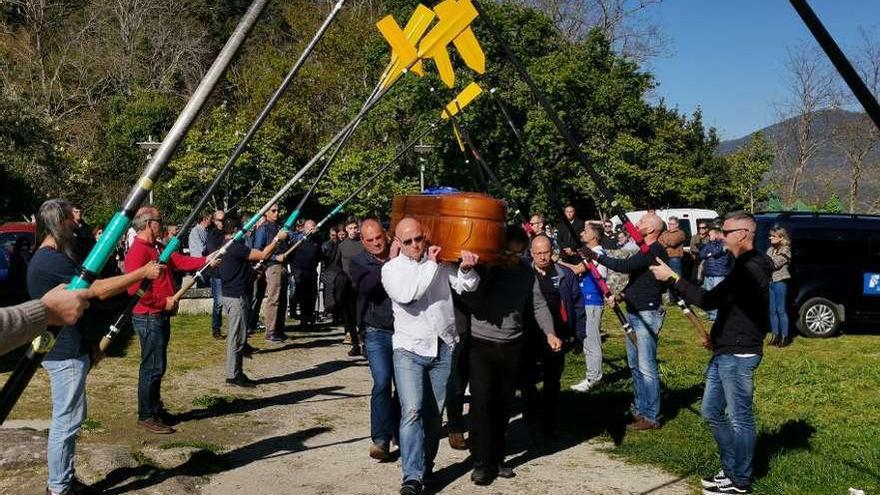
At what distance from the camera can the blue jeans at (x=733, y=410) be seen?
250 inches

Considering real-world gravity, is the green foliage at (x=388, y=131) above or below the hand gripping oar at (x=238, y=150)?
above

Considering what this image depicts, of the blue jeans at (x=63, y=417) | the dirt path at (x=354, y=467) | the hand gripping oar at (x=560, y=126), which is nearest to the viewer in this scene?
the hand gripping oar at (x=560, y=126)

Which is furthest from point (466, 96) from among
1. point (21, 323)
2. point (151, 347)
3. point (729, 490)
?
point (21, 323)

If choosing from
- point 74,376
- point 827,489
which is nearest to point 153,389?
point 74,376

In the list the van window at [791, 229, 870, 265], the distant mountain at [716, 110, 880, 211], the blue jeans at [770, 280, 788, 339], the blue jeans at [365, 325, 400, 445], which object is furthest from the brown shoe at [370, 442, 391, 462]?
the distant mountain at [716, 110, 880, 211]

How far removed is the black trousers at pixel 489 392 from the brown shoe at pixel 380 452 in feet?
2.89

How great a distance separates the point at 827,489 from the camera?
6516mm

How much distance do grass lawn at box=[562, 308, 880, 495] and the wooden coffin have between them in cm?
270

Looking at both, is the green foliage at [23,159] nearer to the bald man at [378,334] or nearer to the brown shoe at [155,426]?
the brown shoe at [155,426]

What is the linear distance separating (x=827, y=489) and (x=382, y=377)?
3.72 meters

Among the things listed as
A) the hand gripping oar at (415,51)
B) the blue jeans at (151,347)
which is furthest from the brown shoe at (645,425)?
the blue jeans at (151,347)

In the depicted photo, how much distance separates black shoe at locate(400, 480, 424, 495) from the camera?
6410 mm

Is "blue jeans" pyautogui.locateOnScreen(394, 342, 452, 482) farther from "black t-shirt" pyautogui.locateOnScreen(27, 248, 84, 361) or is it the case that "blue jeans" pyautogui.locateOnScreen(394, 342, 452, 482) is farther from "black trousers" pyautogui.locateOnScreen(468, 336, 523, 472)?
"black t-shirt" pyautogui.locateOnScreen(27, 248, 84, 361)

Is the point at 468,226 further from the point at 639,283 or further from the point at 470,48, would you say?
the point at 639,283
